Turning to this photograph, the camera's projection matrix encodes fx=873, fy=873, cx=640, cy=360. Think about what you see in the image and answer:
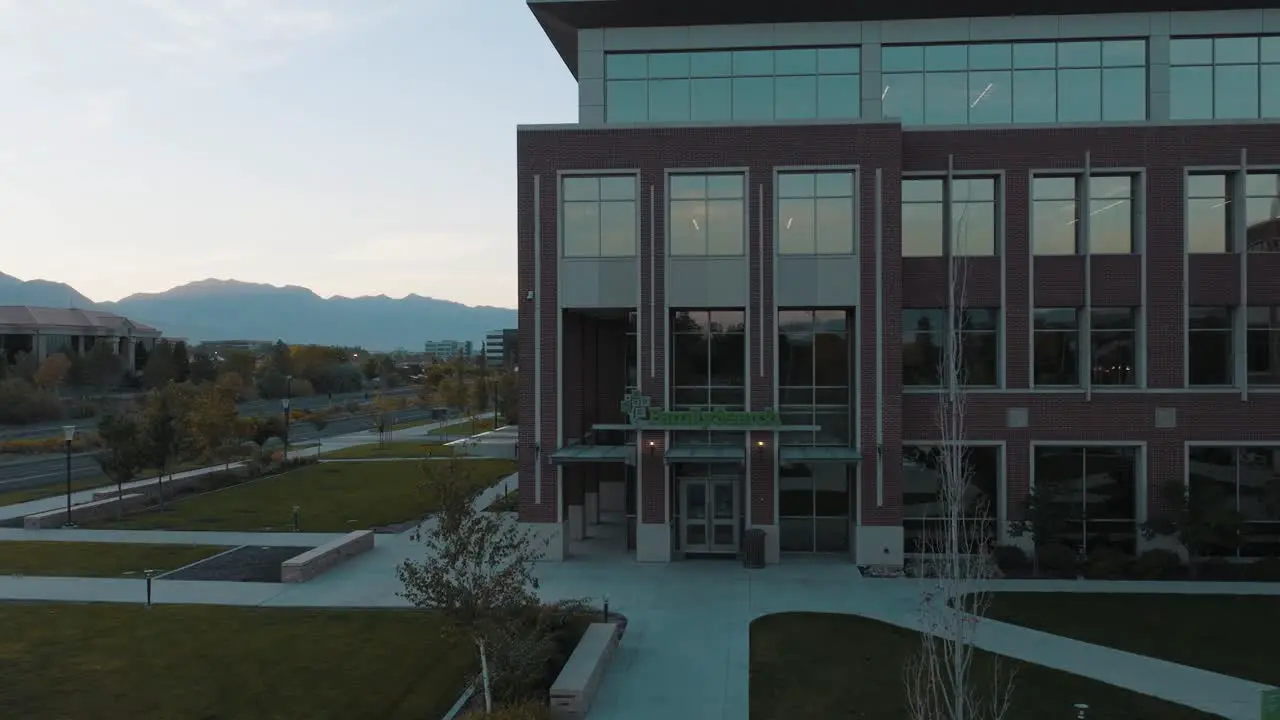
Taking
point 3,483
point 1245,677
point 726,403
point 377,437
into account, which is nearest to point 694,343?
point 726,403

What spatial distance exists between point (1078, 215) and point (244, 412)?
69807mm

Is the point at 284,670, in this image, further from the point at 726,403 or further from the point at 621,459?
the point at 726,403

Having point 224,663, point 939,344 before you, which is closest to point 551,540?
point 224,663

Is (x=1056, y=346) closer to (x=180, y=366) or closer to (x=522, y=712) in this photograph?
(x=522, y=712)

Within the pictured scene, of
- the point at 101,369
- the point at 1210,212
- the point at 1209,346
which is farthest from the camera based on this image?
the point at 101,369

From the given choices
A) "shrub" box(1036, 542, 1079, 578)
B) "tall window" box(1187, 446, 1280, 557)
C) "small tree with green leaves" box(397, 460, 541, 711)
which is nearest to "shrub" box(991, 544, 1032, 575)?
"shrub" box(1036, 542, 1079, 578)

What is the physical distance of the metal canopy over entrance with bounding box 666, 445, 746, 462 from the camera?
23078mm

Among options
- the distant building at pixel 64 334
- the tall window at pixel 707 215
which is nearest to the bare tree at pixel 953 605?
the tall window at pixel 707 215

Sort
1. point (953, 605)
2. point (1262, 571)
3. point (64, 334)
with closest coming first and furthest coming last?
1. point (953, 605)
2. point (1262, 571)
3. point (64, 334)

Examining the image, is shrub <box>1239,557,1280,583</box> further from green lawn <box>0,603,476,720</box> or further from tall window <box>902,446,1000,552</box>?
green lawn <box>0,603,476,720</box>

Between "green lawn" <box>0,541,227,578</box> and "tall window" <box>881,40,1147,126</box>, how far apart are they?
78.9 ft

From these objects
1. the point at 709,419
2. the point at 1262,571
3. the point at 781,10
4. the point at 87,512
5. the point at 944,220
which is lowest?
the point at 1262,571

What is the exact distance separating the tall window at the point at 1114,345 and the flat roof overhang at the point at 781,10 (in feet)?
29.8

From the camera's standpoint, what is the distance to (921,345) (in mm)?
25016
